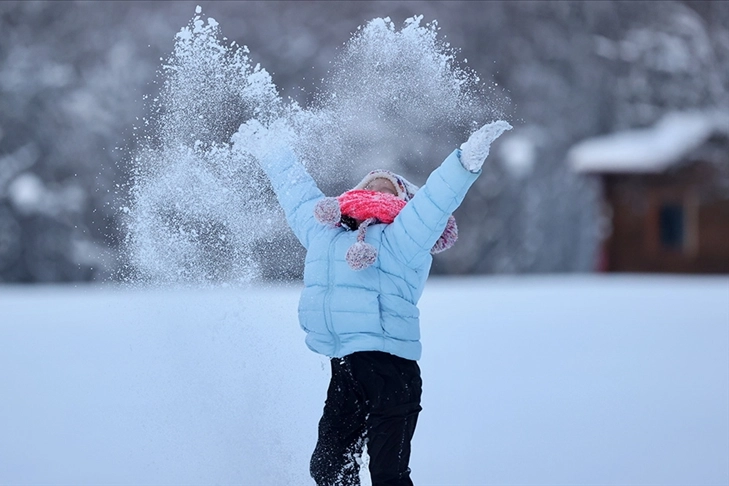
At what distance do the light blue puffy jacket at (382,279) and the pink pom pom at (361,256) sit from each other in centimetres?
10

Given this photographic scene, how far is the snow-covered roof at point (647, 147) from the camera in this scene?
19016 millimetres

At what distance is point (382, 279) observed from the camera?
2738 millimetres

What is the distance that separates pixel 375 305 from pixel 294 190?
0.56 m

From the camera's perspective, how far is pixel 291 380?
12.4ft

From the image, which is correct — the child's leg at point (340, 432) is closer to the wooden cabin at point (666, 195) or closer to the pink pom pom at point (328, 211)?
the pink pom pom at point (328, 211)

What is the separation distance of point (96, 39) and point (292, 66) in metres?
4.25

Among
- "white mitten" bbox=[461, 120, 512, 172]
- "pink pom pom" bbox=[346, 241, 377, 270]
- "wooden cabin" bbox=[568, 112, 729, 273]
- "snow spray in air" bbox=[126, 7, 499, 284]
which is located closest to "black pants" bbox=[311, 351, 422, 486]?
"pink pom pom" bbox=[346, 241, 377, 270]

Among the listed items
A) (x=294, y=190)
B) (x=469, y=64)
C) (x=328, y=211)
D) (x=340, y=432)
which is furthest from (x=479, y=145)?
(x=469, y=64)

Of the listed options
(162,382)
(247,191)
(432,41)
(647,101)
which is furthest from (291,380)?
(647,101)

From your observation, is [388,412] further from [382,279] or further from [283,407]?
[283,407]

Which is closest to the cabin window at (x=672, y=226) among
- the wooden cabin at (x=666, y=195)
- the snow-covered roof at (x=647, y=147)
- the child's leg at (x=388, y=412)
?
the wooden cabin at (x=666, y=195)

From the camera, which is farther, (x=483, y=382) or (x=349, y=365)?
(x=483, y=382)

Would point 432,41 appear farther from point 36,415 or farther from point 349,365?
point 36,415

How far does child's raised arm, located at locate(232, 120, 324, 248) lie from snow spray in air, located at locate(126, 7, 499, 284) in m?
0.30
